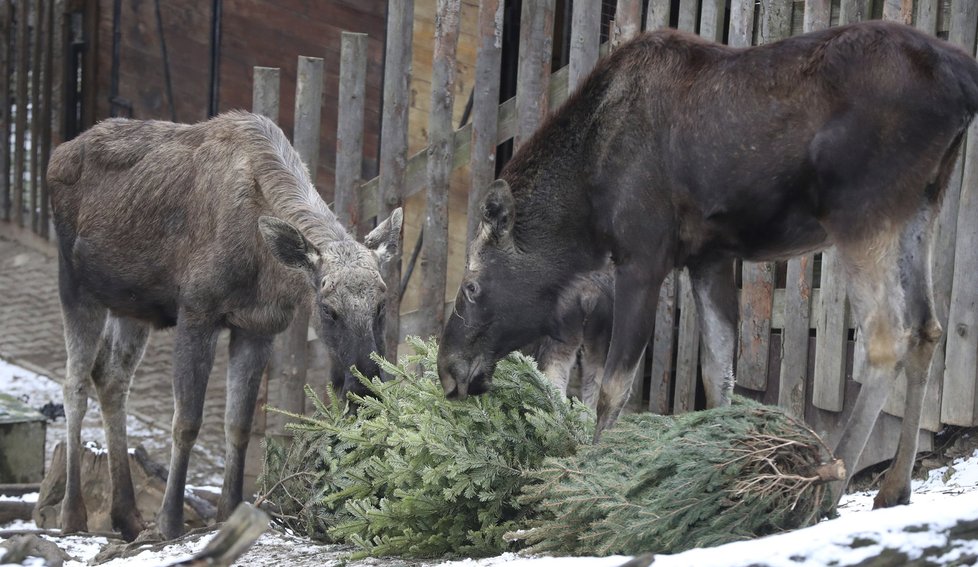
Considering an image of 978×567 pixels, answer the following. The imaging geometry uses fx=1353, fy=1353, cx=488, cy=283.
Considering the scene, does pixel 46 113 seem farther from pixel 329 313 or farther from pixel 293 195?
pixel 329 313

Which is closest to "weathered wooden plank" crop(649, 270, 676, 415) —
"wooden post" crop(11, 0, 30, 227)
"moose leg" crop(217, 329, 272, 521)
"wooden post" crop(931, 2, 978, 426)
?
"wooden post" crop(931, 2, 978, 426)

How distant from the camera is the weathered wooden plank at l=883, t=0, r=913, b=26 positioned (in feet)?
21.8

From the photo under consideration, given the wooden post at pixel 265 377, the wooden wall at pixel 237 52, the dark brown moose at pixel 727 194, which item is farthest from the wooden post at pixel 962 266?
the wooden wall at pixel 237 52

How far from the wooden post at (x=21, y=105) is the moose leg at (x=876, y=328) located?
1151cm

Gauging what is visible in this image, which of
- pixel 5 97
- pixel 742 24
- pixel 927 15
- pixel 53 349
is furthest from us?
pixel 5 97

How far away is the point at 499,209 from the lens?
6.02m

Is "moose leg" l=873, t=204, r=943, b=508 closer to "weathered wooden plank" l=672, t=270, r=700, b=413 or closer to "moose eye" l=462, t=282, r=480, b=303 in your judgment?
"moose eye" l=462, t=282, r=480, b=303

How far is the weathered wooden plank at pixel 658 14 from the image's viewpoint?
740 cm

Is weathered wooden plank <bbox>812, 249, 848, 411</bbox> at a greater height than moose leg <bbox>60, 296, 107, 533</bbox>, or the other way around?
weathered wooden plank <bbox>812, 249, 848, 411</bbox>

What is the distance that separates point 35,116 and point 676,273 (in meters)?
9.40

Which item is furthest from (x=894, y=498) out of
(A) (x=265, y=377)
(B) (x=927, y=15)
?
(A) (x=265, y=377)

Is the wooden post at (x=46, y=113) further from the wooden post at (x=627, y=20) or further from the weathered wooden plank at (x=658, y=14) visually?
the weathered wooden plank at (x=658, y=14)

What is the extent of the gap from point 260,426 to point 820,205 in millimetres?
4589

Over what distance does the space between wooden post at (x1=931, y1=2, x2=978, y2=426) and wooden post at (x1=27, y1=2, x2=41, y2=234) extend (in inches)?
414
